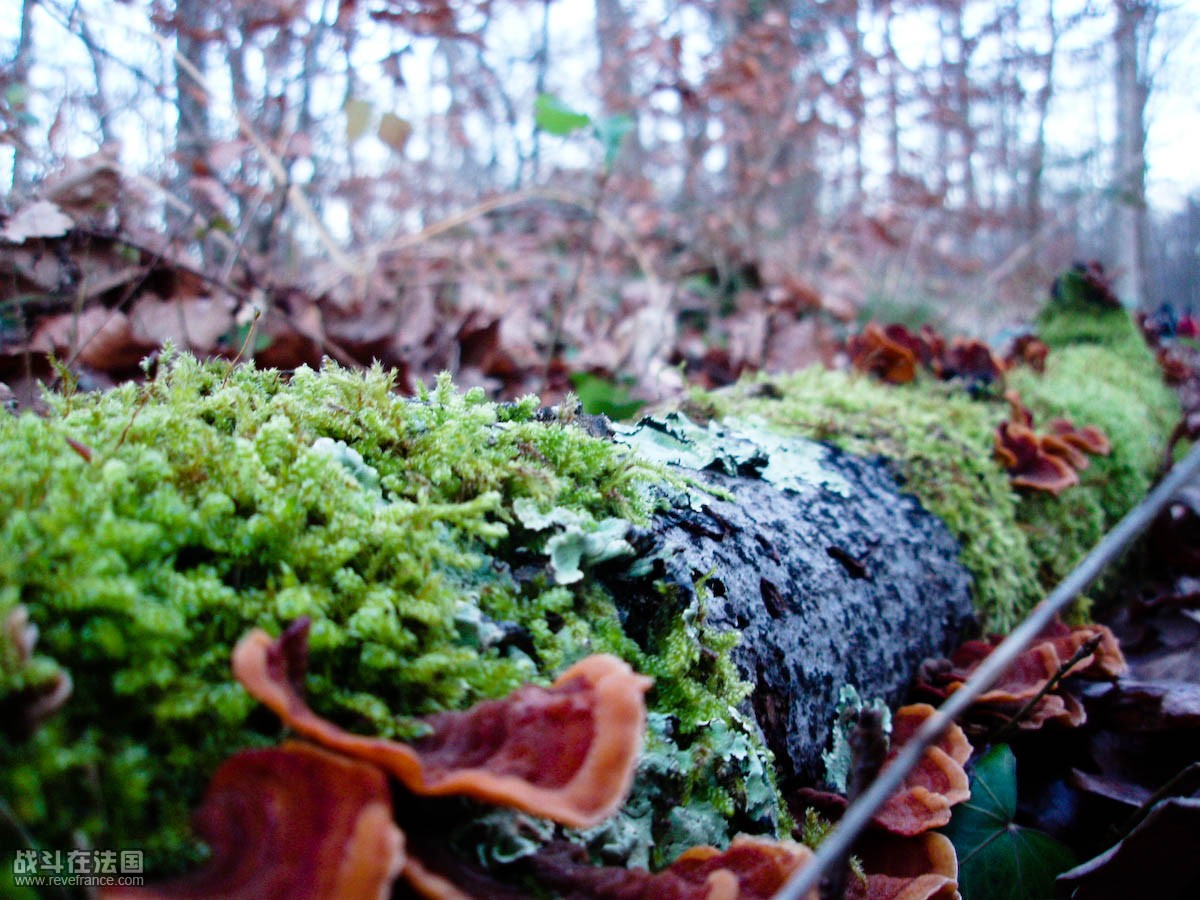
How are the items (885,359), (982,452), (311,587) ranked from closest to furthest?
(311,587) → (982,452) → (885,359)

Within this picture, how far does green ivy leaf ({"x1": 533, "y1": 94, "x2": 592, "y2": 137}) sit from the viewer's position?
12.6ft

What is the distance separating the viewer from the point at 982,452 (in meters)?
2.91

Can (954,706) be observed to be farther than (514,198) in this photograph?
No

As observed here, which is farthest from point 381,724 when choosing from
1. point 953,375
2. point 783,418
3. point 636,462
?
point 953,375

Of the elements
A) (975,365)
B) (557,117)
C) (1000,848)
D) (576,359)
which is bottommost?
(1000,848)

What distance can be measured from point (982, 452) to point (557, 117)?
262cm

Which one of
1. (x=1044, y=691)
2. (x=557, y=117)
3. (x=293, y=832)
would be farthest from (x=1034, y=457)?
(x=293, y=832)

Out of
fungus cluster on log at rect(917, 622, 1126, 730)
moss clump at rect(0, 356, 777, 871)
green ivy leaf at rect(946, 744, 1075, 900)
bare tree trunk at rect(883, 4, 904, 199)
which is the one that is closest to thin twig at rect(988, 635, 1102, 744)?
fungus cluster on log at rect(917, 622, 1126, 730)

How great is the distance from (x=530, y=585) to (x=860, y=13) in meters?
9.78

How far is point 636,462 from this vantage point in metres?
1.56

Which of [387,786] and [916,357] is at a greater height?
[916,357]

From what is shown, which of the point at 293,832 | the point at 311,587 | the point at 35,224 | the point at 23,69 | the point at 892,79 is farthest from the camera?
the point at 892,79

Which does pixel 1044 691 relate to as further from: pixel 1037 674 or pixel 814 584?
pixel 814 584

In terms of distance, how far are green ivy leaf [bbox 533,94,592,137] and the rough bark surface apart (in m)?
2.36
